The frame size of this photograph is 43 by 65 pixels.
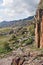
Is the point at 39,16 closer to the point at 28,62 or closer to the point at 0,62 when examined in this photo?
the point at 0,62

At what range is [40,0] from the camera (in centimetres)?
4000

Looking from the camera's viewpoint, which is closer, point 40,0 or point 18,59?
point 18,59

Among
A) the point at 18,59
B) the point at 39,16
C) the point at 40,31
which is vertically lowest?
the point at 18,59

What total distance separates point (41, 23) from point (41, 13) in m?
1.82

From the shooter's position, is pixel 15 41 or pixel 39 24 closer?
pixel 39 24

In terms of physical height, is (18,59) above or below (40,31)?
below

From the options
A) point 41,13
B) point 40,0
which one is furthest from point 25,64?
point 40,0

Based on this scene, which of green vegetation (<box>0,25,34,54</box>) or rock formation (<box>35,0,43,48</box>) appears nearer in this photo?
rock formation (<box>35,0,43,48</box>)

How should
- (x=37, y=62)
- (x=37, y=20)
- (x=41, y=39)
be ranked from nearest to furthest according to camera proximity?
1. (x=37, y=62)
2. (x=41, y=39)
3. (x=37, y=20)

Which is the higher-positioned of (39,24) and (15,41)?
(39,24)

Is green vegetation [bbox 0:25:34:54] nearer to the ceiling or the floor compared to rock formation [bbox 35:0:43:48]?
nearer to the floor

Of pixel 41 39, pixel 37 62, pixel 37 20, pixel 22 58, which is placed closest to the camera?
pixel 37 62

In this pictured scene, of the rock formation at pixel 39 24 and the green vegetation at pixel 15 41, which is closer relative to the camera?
the rock formation at pixel 39 24

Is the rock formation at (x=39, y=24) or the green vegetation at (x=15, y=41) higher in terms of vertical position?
the rock formation at (x=39, y=24)
